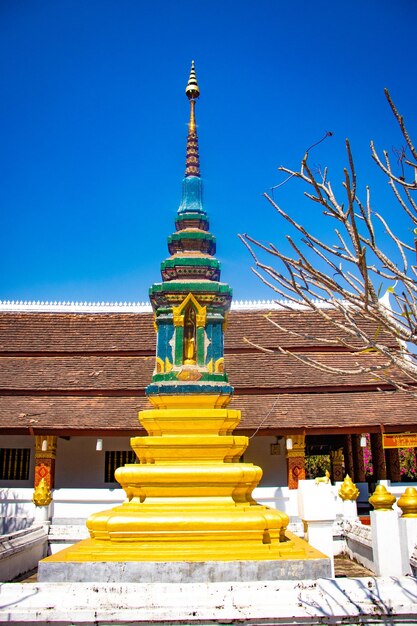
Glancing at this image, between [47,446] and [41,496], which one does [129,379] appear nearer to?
[47,446]

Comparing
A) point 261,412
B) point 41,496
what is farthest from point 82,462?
point 261,412

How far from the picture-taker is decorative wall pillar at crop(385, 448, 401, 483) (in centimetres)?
1705

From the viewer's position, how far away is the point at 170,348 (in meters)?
7.73

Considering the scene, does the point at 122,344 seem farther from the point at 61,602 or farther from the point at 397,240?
the point at 397,240

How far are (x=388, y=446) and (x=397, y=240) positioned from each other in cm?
1248

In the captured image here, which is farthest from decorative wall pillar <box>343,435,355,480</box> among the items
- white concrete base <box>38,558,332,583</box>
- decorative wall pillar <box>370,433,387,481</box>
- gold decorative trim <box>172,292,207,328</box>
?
white concrete base <box>38,558,332,583</box>

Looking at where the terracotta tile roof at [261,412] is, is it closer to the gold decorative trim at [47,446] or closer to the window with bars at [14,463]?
the gold decorative trim at [47,446]

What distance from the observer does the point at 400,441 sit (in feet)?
48.2

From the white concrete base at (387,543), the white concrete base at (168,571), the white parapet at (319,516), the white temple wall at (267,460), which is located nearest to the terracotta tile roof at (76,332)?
the white temple wall at (267,460)

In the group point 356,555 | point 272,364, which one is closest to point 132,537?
point 356,555

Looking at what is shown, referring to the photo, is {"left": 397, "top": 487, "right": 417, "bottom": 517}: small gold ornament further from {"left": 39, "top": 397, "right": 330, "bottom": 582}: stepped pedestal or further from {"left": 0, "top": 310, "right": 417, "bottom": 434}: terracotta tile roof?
{"left": 0, "top": 310, "right": 417, "bottom": 434}: terracotta tile roof

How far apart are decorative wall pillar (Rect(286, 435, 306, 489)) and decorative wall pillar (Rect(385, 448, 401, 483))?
3.73 metres

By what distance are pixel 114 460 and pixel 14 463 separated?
2.91 m

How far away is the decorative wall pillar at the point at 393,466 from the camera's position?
55.9ft
